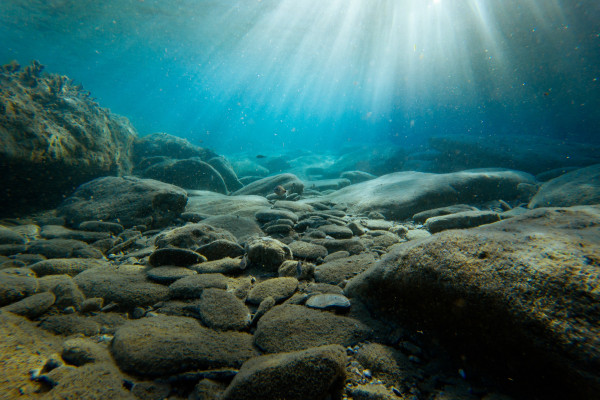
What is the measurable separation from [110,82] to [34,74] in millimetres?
57205

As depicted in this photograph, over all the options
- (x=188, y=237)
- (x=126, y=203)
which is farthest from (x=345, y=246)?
(x=126, y=203)

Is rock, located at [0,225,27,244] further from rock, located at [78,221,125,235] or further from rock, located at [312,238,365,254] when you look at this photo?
rock, located at [312,238,365,254]

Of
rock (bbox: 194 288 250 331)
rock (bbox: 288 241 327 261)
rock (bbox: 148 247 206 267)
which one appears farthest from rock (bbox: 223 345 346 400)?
rock (bbox: 148 247 206 267)

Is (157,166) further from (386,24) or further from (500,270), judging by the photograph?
(386,24)

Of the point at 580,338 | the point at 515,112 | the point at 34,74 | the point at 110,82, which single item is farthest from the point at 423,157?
the point at 110,82

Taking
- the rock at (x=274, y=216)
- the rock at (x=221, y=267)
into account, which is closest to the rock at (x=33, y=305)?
the rock at (x=221, y=267)

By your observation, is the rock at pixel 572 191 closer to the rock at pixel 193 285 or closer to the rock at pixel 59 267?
the rock at pixel 193 285

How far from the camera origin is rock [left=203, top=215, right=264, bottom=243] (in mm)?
4230

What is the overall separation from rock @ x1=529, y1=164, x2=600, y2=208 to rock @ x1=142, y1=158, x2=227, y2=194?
11402 mm

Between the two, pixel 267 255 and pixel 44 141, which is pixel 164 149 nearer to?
pixel 44 141

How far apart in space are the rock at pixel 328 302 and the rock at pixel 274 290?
26 cm

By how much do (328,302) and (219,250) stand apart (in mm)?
1793

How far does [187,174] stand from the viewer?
10.4 metres

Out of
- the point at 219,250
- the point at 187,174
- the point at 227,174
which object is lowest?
the point at 219,250
